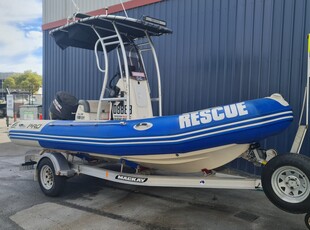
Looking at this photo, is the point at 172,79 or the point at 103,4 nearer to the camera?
the point at 172,79

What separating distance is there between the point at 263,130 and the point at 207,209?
1.72 meters

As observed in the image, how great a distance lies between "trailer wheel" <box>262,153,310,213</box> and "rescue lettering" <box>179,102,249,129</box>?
2.11ft

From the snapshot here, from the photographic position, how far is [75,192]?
5.66 metres

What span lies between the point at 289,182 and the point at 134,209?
229 centimetres

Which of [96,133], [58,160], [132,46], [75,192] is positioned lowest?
[75,192]

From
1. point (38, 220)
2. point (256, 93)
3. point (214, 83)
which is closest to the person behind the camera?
point (38, 220)

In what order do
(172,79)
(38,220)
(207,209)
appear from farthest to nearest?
(172,79) → (207,209) → (38,220)

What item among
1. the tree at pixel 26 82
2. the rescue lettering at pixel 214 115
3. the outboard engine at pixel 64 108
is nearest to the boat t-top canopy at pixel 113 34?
the outboard engine at pixel 64 108

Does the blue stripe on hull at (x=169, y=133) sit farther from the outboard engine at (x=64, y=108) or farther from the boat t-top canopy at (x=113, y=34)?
the outboard engine at (x=64, y=108)

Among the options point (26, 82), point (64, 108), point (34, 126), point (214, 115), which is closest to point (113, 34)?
point (64, 108)

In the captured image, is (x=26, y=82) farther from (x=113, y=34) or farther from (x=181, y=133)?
(x=181, y=133)

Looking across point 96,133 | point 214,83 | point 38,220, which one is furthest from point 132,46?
point 38,220

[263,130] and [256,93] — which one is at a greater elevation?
[256,93]

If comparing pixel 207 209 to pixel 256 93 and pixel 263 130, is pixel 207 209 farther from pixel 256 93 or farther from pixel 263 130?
pixel 256 93
